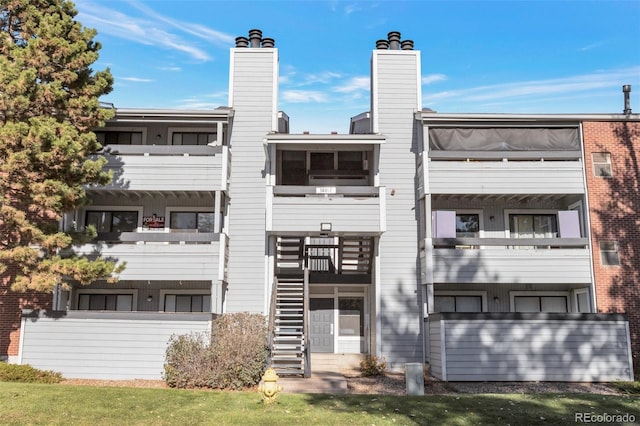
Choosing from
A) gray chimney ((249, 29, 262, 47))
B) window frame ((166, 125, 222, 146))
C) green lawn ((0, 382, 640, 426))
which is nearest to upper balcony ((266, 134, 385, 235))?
window frame ((166, 125, 222, 146))

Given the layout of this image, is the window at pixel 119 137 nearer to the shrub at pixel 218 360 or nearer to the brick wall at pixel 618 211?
the shrub at pixel 218 360

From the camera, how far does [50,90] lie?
16.6m

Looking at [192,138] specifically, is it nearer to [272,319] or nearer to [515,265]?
[272,319]

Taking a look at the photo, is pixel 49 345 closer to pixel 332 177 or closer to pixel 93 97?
pixel 93 97

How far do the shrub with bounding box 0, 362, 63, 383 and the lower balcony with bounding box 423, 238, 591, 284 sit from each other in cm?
1315

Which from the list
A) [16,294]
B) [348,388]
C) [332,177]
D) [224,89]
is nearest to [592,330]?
[348,388]

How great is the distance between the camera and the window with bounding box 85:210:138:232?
22580mm

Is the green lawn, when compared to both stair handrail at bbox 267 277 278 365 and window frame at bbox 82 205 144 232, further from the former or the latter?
window frame at bbox 82 205 144 232

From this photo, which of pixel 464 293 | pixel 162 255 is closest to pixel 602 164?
pixel 464 293

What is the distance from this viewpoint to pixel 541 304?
2250 centimetres

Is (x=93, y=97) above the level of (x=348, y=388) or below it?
above

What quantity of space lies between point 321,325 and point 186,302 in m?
5.63

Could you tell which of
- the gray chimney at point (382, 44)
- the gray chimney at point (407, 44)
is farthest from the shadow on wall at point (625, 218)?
the gray chimney at point (382, 44)

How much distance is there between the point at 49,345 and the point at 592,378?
17616 mm
